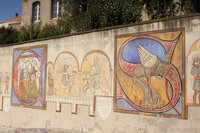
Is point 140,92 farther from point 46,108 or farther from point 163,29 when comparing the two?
point 46,108

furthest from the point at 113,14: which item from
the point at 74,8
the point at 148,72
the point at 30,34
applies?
the point at 74,8

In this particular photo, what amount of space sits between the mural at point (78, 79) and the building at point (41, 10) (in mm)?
11221

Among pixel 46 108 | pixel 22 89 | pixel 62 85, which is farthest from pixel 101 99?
pixel 22 89

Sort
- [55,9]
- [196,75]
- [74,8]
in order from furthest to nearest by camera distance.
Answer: [55,9] < [74,8] < [196,75]

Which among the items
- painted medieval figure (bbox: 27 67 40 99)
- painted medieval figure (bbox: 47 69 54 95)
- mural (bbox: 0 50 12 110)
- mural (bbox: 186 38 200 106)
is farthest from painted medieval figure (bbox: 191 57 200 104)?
mural (bbox: 0 50 12 110)

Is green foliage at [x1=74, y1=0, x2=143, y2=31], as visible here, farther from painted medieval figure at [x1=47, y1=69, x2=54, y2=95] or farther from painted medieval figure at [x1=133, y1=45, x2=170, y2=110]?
painted medieval figure at [x1=133, y1=45, x2=170, y2=110]

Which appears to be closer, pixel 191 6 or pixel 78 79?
pixel 78 79

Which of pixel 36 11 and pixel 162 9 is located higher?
pixel 36 11

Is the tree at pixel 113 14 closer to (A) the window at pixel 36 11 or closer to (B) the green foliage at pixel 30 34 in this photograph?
(B) the green foliage at pixel 30 34

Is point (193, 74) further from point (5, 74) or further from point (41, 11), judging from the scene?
point (41, 11)

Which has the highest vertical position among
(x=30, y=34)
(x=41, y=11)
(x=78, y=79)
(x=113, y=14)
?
(x=41, y=11)

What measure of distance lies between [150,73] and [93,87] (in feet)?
6.83

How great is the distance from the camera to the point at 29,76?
32.8ft

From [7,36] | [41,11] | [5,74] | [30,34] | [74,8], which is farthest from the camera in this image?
[41,11]
